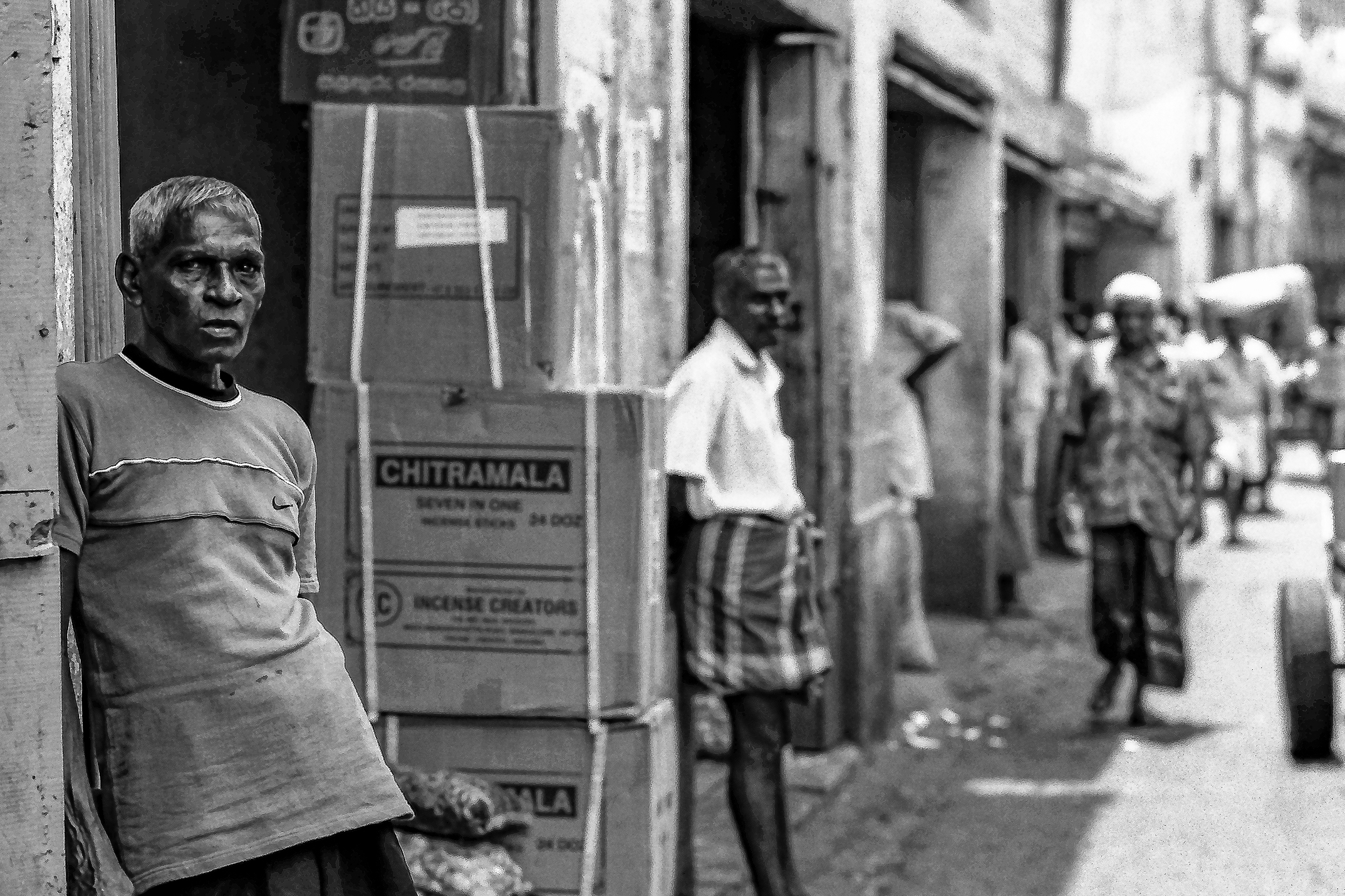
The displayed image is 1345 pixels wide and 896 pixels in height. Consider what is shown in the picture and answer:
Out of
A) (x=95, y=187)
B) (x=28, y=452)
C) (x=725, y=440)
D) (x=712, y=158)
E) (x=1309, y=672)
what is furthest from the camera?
(x=712, y=158)

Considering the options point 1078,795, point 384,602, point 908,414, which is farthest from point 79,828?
point 908,414

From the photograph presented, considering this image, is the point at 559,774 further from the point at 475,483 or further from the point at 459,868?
the point at 475,483

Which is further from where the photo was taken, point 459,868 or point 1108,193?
point 1108,193

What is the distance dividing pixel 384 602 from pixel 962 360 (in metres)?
7.28

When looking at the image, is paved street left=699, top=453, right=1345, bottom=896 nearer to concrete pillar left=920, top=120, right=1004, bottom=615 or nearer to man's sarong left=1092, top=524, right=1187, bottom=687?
man's sarong left=1092, top=524, right=1187, bottom=687

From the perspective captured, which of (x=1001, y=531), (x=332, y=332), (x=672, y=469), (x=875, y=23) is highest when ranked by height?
(x=875, y=23)

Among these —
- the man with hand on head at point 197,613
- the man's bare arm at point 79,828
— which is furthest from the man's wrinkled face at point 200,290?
the man's bare arm at point 79,828

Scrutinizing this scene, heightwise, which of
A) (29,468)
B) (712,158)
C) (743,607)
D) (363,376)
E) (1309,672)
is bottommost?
(1309,672)

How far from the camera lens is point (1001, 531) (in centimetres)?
1164

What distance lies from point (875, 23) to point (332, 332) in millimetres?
4576

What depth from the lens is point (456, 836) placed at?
4.38 m

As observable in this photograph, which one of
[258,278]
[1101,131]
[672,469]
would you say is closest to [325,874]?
[258,278]

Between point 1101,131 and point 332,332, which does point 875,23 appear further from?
point 1101,131

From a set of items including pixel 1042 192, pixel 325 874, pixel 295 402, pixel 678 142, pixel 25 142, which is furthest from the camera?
pixel 1042 192
